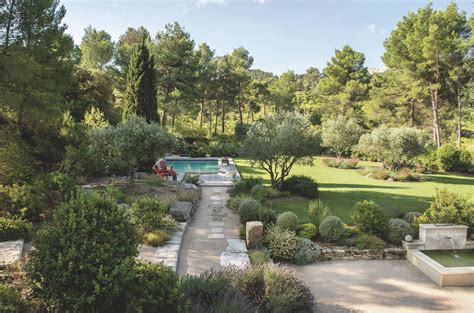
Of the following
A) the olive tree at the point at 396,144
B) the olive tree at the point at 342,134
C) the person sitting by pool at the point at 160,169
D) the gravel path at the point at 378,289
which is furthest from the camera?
the olive tree at the point at 342,134

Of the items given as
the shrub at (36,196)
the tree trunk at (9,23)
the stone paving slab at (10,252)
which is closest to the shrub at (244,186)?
the shrub at (36,196)

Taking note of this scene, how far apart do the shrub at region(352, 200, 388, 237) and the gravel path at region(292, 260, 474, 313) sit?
114 centimetres

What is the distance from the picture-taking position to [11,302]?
3549mm

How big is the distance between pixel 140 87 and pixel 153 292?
55.0 ft

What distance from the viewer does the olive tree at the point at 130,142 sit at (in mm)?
11867

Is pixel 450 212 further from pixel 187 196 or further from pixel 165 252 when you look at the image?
pixel 187 196

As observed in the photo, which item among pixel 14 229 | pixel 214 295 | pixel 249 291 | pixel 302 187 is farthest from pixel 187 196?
pixel 214 295

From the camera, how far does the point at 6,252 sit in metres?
6.28

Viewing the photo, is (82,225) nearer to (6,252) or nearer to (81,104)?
(6,252)

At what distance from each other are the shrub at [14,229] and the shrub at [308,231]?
22.5 feet

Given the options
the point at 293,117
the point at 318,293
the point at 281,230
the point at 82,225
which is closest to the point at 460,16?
the point at 293,117

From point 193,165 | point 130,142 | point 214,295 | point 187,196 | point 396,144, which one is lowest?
point 214,295

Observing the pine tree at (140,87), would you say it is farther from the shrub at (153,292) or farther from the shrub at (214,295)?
the shrub at (153,292)

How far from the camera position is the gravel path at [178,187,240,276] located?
7242 millimetres
